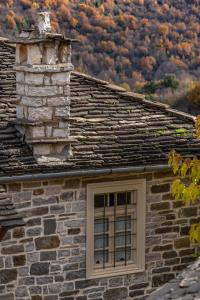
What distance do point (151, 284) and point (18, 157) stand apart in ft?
9.49

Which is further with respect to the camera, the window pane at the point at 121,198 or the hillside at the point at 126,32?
the hillside at the point at 126,32

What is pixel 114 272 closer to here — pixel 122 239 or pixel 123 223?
pixel 122 239

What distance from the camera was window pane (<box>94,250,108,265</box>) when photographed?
38.0 feet

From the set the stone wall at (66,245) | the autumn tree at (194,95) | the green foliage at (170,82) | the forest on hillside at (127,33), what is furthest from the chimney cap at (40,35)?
the green foliage at (170,82)

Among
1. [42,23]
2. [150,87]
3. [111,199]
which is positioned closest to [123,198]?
[111,199]

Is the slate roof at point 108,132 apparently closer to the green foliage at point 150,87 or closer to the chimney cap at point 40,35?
the chimney cap at point 40,35

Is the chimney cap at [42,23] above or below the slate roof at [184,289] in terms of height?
above

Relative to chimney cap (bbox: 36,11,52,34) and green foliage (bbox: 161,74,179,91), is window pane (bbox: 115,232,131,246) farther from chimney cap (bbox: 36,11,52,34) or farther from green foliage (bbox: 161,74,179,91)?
green foliage (bbox: 161,74,179,91)

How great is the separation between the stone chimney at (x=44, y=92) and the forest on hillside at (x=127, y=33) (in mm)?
14827

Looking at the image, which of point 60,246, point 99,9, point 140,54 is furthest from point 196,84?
point 60,246

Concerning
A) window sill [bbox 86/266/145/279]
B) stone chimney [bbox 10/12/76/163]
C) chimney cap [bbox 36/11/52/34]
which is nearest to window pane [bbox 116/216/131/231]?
window sill [bbox 86/266/145/279]

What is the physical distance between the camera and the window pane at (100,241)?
37.8 feet

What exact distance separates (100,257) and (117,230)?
1.54 feet

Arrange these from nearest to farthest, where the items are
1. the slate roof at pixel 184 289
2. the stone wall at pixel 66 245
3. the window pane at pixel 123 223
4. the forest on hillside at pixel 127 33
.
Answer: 1. the slate roof at pixel 184 289
2. the stone wall at pixel 66 245
3. the window pane at pixel 123 223
4. the forest on hillside at pixel 127 33
